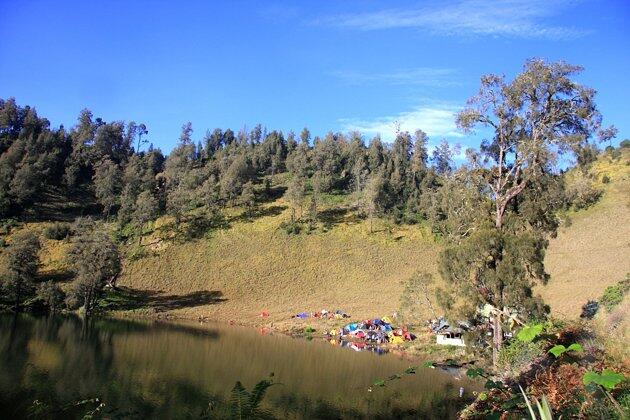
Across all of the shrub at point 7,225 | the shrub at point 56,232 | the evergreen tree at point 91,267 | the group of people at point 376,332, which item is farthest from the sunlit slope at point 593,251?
the shrub at point 7,225

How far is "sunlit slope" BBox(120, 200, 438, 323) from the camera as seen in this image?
61219 mm

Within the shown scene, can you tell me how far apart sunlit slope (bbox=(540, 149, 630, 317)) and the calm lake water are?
1644 centimetres

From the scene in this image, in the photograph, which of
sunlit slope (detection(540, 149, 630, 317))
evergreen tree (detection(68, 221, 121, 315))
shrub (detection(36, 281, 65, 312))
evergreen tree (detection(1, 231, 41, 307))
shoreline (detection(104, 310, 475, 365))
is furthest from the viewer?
shrub (detection(36, 281, 65, 312))

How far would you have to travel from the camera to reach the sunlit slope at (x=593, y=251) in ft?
151

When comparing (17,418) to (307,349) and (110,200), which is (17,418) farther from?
(110,200)

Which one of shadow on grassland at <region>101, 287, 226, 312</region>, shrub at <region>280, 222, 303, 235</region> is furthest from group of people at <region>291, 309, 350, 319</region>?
shrub at <region>280, 222, 303, 235</region>

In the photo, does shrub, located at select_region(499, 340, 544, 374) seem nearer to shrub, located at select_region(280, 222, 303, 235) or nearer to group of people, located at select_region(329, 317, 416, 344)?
group of people, located at select_region(329, 317, 416, 344)

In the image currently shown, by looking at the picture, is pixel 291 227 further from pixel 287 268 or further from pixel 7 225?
pixel 7 225

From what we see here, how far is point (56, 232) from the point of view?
71625 millimetres

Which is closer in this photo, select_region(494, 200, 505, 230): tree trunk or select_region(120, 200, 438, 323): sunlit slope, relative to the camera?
select_region(494, 200, 505, 230): tree trunk

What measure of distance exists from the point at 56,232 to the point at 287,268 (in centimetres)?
3449

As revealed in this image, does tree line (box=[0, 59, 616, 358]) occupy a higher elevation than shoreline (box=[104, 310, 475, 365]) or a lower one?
higher

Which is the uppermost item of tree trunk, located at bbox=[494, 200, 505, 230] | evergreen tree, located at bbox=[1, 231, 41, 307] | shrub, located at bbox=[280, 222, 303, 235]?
shrub, located at bbox=[280, 222, 303, 235]

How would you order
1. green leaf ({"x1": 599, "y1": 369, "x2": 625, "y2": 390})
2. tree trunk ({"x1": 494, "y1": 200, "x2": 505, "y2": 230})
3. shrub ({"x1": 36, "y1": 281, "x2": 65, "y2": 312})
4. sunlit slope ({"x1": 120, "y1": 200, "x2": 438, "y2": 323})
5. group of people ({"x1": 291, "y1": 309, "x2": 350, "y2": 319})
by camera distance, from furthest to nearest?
sunlit slope ({"x1": 120, "y1": 200, "x2": 438, "y2": 323})
group of people ({"x1": 291, "y1": 309, "x2": 350, "y2": 319})
shrub ({"x1": 36, "y1": 281, "x2": 65, "y2": 312})
tree trunk ({"x1": 494, "y1": 200, "x2": 505, "y2": 230})
green leaf ({"x1": 599, "y1": 369, "x2": 625, "y2": 390})
